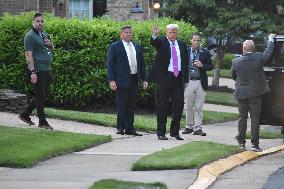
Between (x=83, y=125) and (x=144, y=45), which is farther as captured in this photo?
(x=144, y=45)

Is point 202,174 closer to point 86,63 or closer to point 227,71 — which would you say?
point 86,63

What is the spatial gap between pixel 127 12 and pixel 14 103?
13.4 metres

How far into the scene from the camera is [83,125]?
17.0 meters

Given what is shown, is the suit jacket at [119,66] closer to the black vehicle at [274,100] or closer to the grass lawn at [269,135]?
the black vehicle at [274,100]

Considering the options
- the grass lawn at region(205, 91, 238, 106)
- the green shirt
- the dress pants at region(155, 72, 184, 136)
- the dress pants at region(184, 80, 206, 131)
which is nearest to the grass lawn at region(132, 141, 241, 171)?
the dress pants at region(155, 72, 184, 136)

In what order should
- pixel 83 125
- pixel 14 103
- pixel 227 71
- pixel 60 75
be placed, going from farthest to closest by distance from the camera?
pixel 227 71 < pixel 60 75 < pixel 14 103 < pixel 83 125

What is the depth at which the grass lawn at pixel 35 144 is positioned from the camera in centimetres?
1176

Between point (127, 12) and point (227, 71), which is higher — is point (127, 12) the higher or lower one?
→ the higher one

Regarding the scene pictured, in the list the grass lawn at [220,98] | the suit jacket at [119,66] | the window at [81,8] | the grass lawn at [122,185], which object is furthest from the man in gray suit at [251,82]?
the window at [81,8]

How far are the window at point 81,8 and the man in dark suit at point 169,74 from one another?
16.2 meters

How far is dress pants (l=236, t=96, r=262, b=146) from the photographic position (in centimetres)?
1416

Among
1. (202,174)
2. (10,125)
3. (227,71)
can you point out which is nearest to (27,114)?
(10,125)

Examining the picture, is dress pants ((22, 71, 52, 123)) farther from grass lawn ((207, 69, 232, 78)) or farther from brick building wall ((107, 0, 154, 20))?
grass lawn ((207, 69, 232, 78))

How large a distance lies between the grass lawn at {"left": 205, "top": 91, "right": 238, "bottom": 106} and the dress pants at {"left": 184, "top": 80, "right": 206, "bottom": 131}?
927 cm
